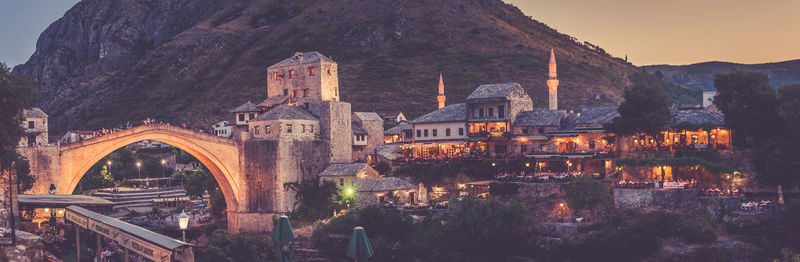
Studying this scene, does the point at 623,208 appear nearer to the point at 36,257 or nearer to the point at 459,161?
the point at 459,161

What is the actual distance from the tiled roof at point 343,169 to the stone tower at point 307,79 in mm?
7145

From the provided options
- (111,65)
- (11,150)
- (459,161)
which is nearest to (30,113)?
(11,150)

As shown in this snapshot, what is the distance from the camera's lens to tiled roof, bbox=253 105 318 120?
198ft

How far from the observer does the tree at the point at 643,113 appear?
5444 centimetres

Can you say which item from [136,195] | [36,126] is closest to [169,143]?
[36,126]

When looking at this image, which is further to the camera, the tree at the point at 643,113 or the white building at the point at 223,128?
the white building at the point at 223,128

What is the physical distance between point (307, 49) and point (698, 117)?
263ft

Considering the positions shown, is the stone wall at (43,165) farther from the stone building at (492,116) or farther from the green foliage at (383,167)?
the stone building at (492,116)

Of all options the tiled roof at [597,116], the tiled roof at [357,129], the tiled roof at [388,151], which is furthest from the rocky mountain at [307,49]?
the tiled roof at [597,116]

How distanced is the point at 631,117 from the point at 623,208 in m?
9.56

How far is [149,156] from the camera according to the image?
101 m

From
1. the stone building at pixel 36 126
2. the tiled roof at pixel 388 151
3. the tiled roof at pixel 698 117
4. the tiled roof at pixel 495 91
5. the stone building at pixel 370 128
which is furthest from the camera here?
the stone building at pixel 370 128

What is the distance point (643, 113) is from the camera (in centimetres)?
5519

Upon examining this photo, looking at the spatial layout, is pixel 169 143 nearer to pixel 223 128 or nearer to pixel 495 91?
pixel 495 91
